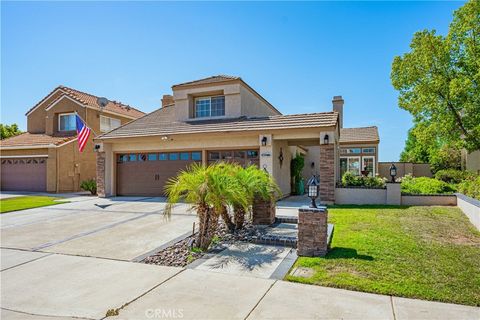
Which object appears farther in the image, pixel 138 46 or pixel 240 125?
pixel 240 125

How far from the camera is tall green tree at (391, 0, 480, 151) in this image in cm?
1461

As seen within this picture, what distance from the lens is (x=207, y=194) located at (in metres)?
6.23

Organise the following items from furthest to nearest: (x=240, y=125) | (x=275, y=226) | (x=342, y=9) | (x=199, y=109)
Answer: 1. (x=199, y=109)
2. (x=240, y=125)
3. (x=342, y=9)
4. (x=275, y=226)

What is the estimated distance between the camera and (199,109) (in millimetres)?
17297

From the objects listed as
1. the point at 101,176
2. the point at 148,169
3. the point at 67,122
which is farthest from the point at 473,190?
the point at 67,122

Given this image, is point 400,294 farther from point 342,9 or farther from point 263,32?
point 263,32

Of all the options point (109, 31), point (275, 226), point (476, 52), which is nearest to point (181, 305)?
point (275, 226)

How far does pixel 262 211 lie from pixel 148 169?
32.5 ft

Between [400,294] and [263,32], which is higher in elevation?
[263,32]

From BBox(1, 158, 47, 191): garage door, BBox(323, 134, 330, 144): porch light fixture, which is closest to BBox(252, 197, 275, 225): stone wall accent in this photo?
BBox(323, 134, 330, 144): porch light fixture

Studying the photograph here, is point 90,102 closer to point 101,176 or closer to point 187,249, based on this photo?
point 101,176

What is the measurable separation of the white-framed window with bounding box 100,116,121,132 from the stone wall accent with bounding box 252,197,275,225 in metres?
19.7

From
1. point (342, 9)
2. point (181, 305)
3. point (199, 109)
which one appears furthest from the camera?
point (199, 109)

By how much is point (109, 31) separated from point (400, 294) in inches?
485
